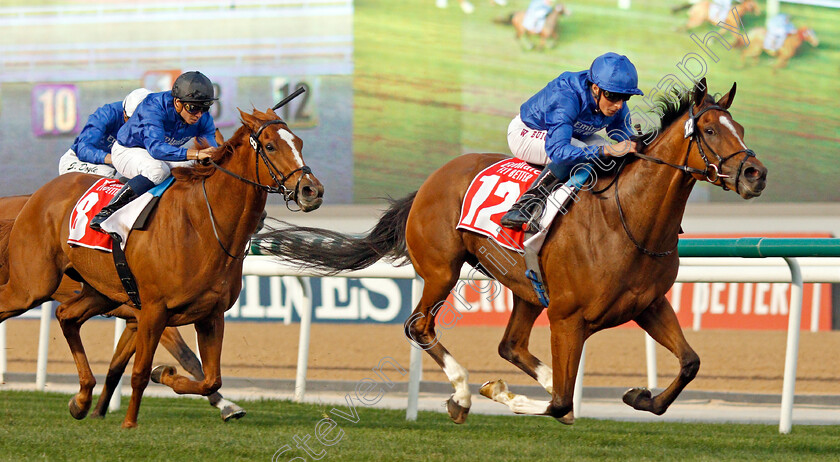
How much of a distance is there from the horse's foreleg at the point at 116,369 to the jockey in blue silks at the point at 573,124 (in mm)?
2116

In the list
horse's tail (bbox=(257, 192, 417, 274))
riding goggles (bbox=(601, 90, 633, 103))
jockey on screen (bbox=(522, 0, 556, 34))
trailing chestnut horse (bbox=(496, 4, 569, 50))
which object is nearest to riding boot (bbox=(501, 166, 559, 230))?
riding goggles (bbox=(601, 90, 633, 103))

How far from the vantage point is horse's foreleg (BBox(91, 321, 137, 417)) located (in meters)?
5.16

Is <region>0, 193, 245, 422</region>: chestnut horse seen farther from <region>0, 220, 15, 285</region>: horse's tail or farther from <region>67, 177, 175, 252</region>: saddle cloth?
<region>67, 177, 175, 252</region>: saddle cloth

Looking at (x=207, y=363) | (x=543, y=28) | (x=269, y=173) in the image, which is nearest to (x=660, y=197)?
(x=269, y=173)

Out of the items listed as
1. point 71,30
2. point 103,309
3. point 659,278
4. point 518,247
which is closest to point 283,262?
point 103,309

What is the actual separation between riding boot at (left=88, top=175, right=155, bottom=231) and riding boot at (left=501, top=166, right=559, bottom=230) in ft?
5.89

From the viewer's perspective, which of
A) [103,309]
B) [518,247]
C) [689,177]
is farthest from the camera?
[103,309]

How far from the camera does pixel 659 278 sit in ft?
13.6

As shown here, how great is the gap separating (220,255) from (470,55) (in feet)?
37.1

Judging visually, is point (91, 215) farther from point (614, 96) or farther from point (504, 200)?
point (614, 96)

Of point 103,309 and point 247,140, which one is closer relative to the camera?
point 247,140

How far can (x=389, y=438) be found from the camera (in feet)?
→ 15.0

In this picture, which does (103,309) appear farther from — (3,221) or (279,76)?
(279,76)

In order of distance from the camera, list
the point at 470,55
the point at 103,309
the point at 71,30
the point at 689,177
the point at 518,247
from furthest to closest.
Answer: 1. the point at 71,30
2. the point at 470,55
3. the point at 103,309
4. the point at 518,247
5. the point at 689,177
